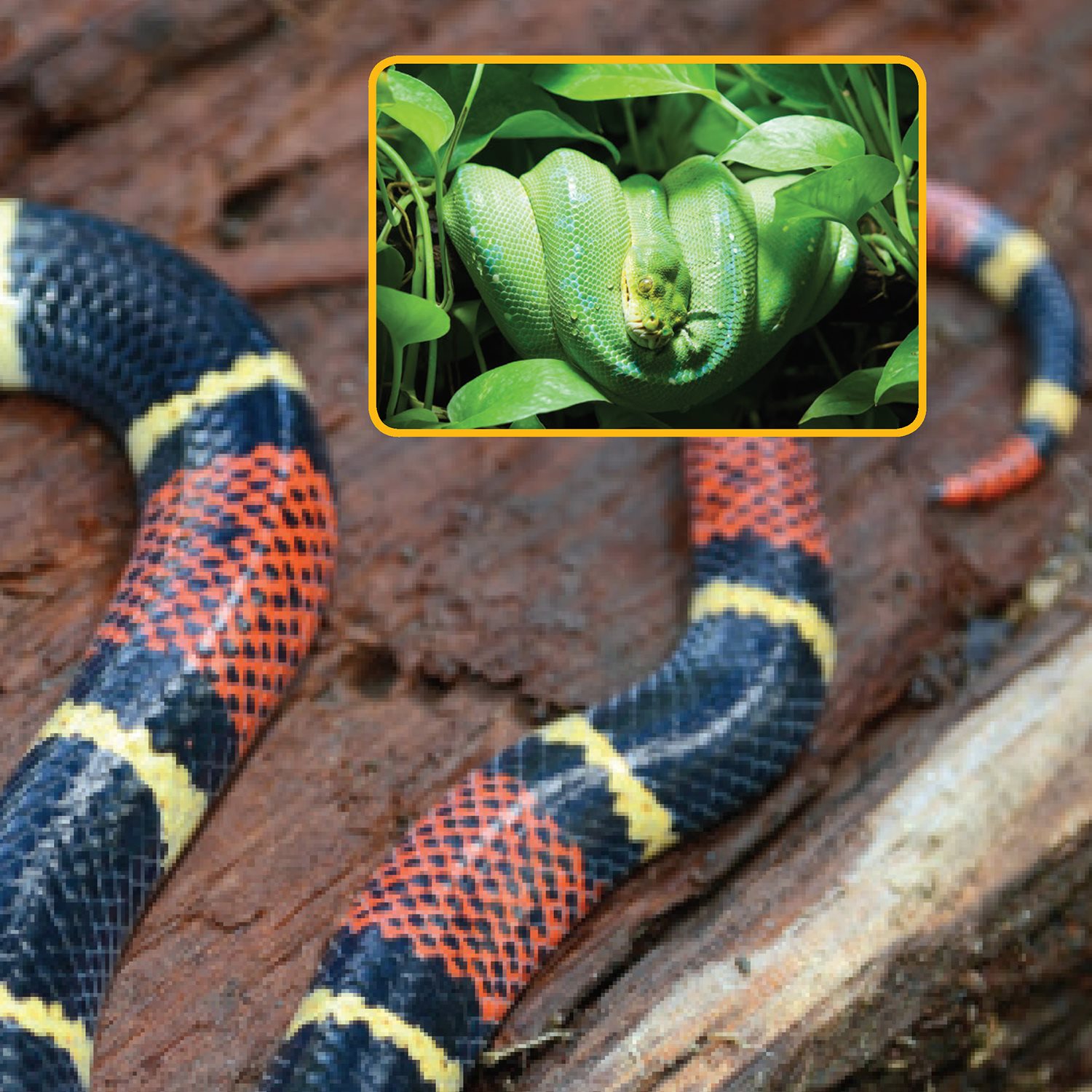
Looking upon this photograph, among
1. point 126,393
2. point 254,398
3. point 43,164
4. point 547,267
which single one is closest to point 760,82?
point 547,267

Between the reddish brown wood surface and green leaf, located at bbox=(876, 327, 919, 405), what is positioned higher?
green leaf, located at bbox=(876, 327, 919, 405)

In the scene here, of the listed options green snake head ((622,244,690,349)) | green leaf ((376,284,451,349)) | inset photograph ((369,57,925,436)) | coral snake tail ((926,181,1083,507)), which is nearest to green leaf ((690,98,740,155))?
inset photograph ((369,57,925,436))

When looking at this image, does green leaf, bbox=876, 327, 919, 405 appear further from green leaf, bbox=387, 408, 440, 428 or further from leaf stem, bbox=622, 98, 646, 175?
green leaf, bbox=387, 408, 440, 428

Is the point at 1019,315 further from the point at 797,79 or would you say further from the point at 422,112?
the point at 422,112

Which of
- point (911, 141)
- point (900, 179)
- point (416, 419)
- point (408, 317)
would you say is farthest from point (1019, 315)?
point (408, 317)


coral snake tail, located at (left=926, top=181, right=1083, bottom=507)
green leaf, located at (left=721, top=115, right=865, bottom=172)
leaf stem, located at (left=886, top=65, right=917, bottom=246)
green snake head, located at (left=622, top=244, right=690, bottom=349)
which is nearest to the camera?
green snake head, located at (left=622, top=244, right=690, bottom=349)

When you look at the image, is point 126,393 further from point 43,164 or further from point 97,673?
point 43,164

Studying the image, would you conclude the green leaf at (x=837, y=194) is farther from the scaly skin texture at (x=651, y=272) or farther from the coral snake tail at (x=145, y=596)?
the coral snake tail at (x=145, y=596)
